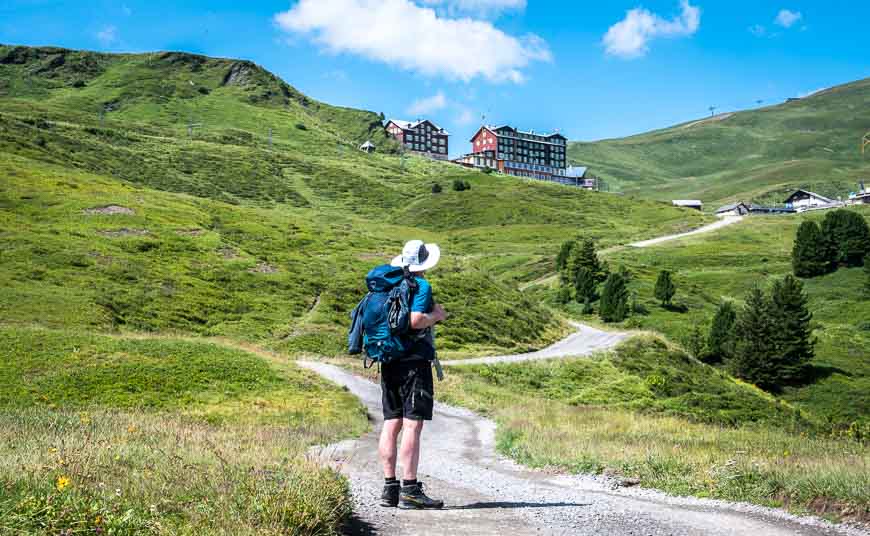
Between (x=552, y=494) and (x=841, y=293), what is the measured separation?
10485cm

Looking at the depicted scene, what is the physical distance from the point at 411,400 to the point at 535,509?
1.96 metres

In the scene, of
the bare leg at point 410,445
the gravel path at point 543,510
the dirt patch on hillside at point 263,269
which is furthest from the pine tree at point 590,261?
the bare leg at point 410,445

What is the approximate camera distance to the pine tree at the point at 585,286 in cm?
9588

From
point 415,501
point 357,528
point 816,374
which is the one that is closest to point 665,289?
point 816,374

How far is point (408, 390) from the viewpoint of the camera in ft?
28.7

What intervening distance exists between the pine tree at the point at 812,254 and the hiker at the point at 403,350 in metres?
114

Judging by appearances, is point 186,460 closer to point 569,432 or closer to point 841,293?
point 569,432

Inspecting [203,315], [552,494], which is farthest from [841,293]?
[552,494]

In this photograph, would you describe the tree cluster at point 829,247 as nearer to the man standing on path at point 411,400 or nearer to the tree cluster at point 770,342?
the tree cluster at point 770,342

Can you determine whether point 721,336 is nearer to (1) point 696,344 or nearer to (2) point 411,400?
(1) point 696,344

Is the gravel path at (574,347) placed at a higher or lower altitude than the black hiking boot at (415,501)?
lower

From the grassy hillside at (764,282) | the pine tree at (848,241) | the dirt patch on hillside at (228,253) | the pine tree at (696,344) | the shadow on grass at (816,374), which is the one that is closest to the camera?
the dirt patch on hillside at (228,253)

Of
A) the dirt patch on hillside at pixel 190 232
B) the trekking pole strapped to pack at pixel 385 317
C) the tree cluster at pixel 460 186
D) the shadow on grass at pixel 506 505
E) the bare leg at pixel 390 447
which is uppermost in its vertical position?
the tree cluster at pixel 460 186

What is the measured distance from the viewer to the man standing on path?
856cm
